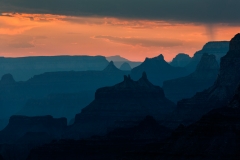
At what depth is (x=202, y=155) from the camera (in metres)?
167

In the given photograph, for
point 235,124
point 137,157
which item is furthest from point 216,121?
point 137,157

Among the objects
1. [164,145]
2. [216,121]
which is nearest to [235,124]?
[216,121]

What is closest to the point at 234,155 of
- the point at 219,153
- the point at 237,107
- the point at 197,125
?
the point at 219,153

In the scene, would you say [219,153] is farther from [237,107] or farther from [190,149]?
[237,107]

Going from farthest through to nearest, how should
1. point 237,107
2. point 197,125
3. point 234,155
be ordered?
1. point 237,107
2. point 197,125
3. point 234,155

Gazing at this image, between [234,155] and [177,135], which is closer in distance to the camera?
[234,155]

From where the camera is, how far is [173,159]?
169000 millimetres

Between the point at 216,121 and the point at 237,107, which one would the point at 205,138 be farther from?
the point at 237,107

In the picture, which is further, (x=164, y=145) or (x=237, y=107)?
(x=237, y=107)

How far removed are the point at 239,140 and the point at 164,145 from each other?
56.9 feet

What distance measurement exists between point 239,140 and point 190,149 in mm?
7835

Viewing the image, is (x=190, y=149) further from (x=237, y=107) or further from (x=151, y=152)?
(x=237, y=107)

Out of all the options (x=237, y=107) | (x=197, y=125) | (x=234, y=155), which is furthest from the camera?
(x=237, y=107)

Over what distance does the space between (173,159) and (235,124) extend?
33.7ft
